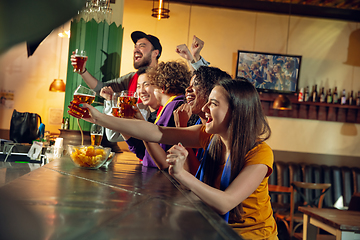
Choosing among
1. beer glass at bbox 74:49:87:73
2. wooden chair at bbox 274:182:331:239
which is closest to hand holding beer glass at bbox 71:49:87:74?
beer glass at bbox 74:49:87:73

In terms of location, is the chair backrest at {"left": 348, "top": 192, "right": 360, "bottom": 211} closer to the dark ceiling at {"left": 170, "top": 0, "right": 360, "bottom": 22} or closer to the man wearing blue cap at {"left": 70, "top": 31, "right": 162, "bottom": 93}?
the man wearing blue cap at {"left": 70, "top": 31, "right": 162, "bottom": 93}

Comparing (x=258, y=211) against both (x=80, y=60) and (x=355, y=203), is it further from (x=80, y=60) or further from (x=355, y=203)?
(x=355, y=203)

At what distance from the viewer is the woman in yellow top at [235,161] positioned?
1.24m

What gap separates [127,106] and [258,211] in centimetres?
87

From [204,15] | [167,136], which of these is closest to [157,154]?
[167,136]

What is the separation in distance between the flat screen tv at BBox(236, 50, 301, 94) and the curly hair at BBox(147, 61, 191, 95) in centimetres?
342

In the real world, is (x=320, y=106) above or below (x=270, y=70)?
below

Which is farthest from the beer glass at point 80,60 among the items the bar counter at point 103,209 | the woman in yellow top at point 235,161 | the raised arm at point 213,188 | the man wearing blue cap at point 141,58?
the raised arm at point 213,188

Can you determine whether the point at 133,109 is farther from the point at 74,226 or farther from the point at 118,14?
the point at 118,14

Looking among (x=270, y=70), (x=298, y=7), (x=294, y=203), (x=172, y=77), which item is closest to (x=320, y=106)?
(x=270, y=70)

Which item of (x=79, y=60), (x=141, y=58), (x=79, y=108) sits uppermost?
(x=141, y=58)

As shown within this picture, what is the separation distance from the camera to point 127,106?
1779mm

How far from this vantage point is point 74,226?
70cm

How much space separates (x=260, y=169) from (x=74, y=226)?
847 mm
